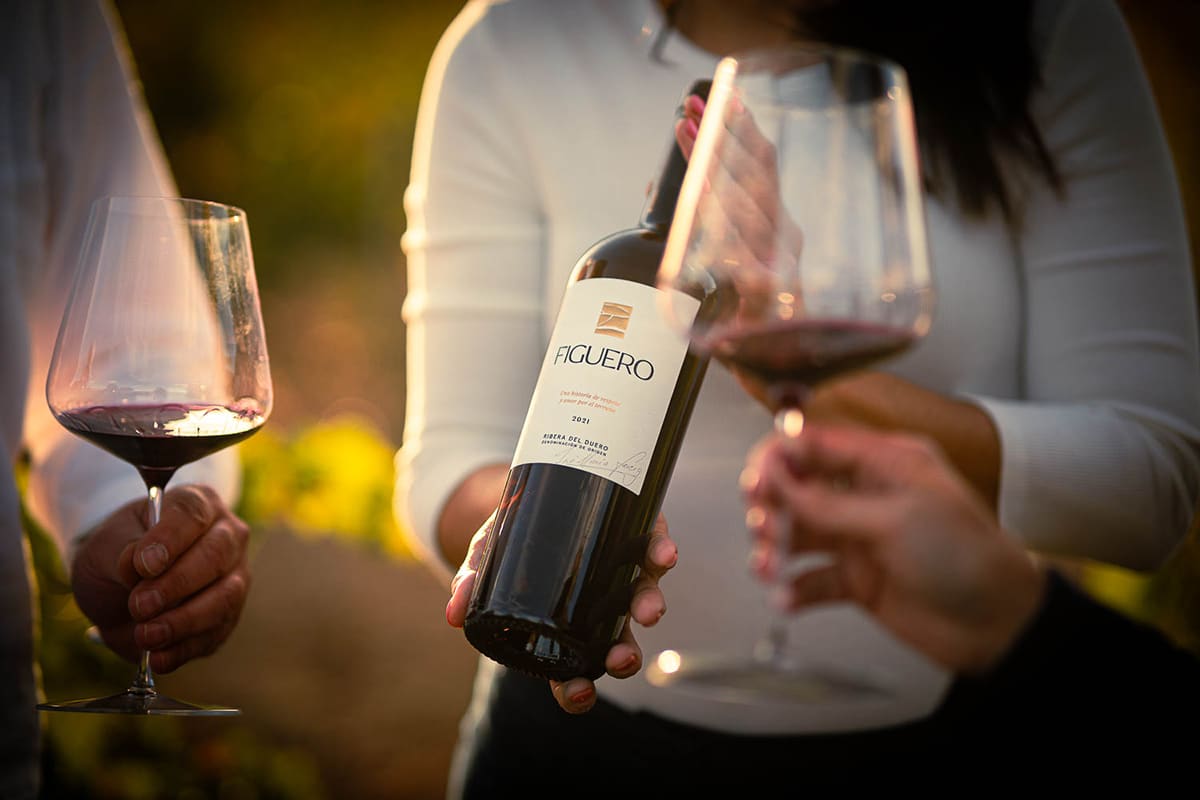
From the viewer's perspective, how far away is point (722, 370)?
745 mm

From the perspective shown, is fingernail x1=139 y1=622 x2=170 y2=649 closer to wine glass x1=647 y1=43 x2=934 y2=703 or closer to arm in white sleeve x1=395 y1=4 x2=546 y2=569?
arm in white sleeve x1=395 y1=4 x2=546 y2=569

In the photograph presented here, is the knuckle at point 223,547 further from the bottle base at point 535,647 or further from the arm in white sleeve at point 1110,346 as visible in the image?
the arm in white sleeve at point 1110,346

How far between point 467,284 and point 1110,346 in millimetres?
493

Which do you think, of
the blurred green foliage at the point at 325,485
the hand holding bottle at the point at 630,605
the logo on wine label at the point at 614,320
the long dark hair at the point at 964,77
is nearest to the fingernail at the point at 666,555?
the hand holding bottle at the point at 630,605

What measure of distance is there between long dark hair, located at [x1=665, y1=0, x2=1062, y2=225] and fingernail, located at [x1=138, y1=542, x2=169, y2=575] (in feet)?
1.98

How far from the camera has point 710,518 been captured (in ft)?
2.48

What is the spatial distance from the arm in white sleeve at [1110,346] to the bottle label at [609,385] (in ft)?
1.09

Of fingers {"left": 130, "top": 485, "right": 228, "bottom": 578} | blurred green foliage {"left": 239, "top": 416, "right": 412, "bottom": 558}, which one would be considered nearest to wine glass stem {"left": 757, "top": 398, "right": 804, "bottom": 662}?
fingers {"left": 130, "top": 485, "right": 228, "bottom": 578}

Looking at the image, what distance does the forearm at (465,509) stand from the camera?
65 cm

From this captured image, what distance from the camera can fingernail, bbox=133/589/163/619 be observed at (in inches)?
22.1

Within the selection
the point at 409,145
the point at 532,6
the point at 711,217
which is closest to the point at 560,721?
the point at 711,217

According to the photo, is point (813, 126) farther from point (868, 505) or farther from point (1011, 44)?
point (1011, 44)

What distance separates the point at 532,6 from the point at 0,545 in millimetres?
610

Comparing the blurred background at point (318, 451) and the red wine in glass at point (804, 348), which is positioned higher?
the red wine in glass at point (804, 348)
